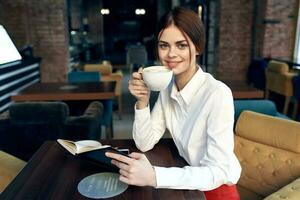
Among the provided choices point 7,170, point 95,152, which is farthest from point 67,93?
point 95,152

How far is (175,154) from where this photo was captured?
1.39 metres

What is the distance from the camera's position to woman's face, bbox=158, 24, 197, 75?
116 centimetres

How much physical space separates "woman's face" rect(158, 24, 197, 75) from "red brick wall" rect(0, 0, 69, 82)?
16.9ft

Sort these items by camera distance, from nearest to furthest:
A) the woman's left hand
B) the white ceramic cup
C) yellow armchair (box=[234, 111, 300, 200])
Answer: the woman's left hand < the white ceramic cup < yellow armchair (box=[234, 111, 300, 200])

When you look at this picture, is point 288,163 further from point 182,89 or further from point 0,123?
point 0,123

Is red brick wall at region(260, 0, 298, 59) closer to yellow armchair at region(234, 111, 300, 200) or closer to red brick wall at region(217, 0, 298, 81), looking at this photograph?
red brick wall at region(217, 0, 298, 81)

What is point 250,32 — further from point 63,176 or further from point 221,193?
point 63,176

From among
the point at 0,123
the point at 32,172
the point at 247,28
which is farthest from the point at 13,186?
the point at 247,28

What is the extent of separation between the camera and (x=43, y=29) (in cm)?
588

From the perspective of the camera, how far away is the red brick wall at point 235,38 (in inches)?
237

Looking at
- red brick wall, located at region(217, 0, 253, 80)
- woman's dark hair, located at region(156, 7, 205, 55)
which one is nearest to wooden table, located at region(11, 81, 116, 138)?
woman's dark hair, located at region(156, 7, 205, 55)

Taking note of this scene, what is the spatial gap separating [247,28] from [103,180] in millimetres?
5619

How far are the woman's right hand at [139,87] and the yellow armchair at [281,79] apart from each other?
397cm

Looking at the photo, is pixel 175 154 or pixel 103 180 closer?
pixel 103 180
